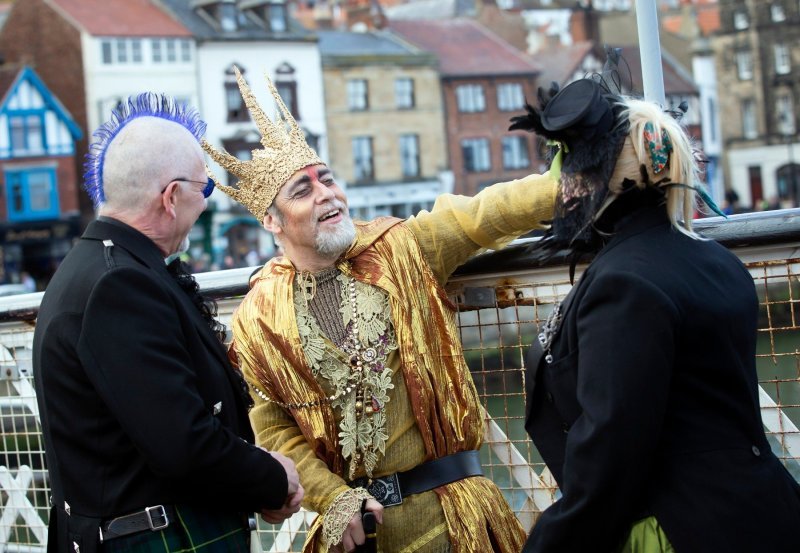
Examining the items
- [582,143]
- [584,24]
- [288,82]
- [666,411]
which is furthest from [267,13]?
[666,411]

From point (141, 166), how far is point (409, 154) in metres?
50.2

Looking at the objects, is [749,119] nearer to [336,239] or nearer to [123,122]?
[336,239]

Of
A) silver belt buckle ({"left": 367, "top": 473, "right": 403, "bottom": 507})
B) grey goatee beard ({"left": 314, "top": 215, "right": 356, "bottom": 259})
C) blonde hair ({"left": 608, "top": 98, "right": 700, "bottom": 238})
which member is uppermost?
blonde hair ({"left": 608, "top": 98, "right": 700, "bottom": 238})

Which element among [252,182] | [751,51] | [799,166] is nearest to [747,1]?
[751,51]

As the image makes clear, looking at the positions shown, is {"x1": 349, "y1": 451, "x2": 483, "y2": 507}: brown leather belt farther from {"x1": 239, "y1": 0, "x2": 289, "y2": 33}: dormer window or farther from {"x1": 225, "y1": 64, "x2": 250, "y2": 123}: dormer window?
{"x1": 239, "y1": 0, "x2": 289, "y2": 33}: dormer window

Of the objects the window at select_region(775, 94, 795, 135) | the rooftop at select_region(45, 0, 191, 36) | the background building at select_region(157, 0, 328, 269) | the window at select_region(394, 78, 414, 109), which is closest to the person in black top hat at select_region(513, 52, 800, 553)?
the background building at select_region(157, 0, 328, 269)

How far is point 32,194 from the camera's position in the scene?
4331 centimetres

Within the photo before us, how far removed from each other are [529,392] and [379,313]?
88 cm

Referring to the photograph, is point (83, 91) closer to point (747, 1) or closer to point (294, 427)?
point (747, 1)

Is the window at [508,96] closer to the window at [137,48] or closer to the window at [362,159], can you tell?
the window at [362,159]

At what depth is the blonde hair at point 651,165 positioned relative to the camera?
282 cm

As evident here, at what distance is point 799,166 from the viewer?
2254 inches

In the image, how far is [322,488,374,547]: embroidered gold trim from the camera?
12.0 feet

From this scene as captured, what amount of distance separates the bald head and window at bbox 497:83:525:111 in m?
52.6
